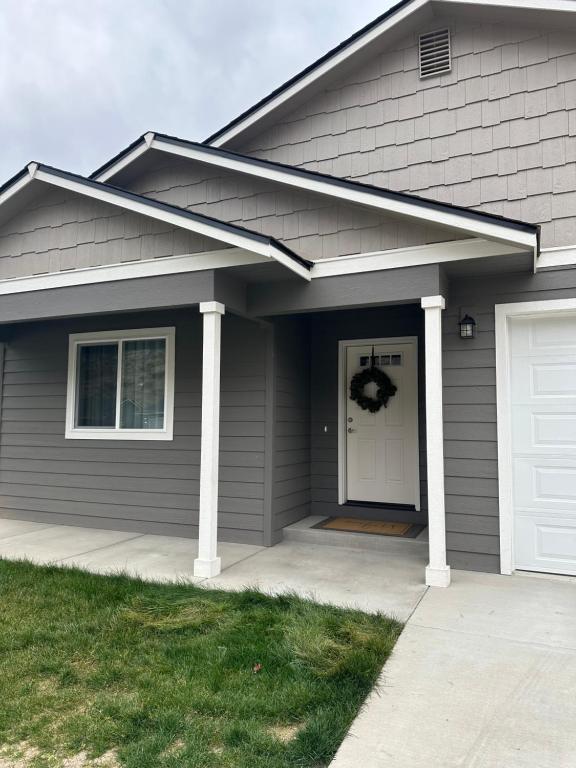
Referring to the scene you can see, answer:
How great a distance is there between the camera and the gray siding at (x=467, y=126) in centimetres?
478

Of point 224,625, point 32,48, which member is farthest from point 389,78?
point 32,48

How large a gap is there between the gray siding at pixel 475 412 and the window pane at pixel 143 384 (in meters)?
3.18

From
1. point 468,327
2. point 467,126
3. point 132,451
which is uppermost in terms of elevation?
point 467,126

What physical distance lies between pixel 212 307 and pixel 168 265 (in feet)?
2.02

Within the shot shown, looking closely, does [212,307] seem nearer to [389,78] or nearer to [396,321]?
[396,321]

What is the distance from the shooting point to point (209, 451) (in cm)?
449

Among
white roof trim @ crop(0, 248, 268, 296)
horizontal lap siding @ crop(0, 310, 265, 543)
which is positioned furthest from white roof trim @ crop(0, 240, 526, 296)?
horizontal lap siding @ crop(0, 310, 265, 543)

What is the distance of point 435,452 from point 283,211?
275cm

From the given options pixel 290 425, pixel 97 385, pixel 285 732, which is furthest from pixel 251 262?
pixel 285 732

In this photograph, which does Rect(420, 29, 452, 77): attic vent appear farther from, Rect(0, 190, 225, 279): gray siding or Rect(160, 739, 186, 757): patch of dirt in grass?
Rect(160, 739, 186, 757): patch of dirt in grass

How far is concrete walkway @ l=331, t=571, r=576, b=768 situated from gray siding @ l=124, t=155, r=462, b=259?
9.19 feet

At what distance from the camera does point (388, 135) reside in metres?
5.64

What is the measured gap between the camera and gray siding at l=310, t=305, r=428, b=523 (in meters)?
6.05

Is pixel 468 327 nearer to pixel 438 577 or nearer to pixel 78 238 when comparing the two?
pixel 438 577
